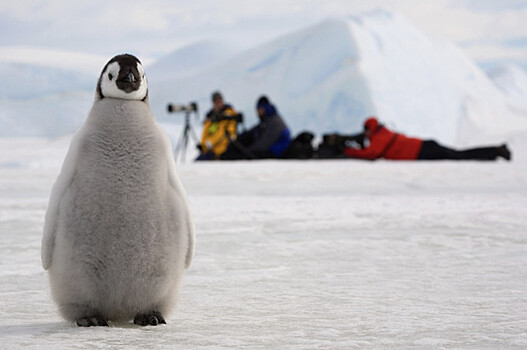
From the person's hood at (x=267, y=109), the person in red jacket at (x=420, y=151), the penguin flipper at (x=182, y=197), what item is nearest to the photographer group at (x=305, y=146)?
the person in red jacket at (x=420, y=151)

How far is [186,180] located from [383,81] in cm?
1000

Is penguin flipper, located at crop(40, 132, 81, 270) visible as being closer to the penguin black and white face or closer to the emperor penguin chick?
the emperor penguin chick

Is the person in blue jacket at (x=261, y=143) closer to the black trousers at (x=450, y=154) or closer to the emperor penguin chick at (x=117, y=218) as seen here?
the black trousers at (x=450, y=154)

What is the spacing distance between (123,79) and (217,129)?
5.38m


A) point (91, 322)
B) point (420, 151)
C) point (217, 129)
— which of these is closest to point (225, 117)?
point (217, 129)

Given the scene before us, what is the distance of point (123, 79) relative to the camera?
4.88 feet

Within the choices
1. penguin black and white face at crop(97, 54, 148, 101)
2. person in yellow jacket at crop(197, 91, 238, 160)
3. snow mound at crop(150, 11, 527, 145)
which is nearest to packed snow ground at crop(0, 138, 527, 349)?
penguin black and white face at crop(97, 54, 148, 101)

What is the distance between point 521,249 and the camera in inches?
103

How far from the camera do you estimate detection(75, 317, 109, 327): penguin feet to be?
146 cm

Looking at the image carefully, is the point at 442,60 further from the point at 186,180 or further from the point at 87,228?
the point at 87,228

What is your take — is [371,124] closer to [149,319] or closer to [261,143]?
[261,143]

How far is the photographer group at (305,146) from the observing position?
6852 millimetres

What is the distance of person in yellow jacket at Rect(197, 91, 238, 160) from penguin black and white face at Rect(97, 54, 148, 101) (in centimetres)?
514

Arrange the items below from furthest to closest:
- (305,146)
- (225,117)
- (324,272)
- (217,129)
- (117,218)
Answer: (305,146)
(217,129)
(225,117)
(324,272)
(117,218)
